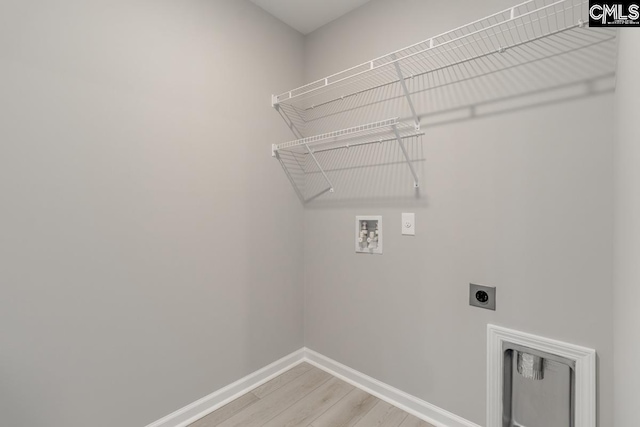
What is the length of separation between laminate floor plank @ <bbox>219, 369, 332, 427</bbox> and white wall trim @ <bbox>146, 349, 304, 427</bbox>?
13 centimetres

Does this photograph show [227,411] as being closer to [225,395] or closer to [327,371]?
[225,395]

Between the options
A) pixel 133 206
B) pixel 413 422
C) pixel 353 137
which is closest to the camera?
pixel 133 206

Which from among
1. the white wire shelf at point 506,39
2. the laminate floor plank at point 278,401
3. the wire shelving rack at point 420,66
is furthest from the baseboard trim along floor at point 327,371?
the white wire shelf at point 506,39

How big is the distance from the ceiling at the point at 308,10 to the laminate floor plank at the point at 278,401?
98.2 inches

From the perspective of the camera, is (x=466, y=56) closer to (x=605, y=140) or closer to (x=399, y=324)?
(x=605, y=140)

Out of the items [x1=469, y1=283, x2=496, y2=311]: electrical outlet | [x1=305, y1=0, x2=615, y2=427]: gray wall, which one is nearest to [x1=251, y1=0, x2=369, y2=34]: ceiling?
[x1=305, y1=0, x2=615, y2=427]: gray wall

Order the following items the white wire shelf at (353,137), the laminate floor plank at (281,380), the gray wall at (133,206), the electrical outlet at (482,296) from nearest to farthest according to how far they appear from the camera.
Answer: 1. the gray wall at (133,206)
2. the electrical outlet at (482,296)
3. the white wire shelf at (353,137)
4. the laminate floor plank at (281,380)

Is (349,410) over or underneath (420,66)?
underneath

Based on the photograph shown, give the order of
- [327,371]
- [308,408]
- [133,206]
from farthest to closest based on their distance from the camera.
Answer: [327,371], [308,408], [133,206]

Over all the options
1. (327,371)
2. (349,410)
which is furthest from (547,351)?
(327,371)

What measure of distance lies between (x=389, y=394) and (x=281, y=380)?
2.35ft

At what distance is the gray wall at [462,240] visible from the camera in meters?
1.24

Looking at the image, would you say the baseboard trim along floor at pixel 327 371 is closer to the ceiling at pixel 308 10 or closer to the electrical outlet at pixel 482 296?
the electrical outlet at pixel 482 296

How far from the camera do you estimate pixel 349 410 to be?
1.78 meters
